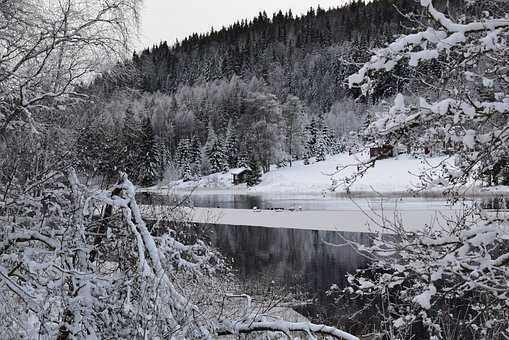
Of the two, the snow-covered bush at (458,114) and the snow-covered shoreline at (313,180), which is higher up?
the snow-covered bush at (458,114)

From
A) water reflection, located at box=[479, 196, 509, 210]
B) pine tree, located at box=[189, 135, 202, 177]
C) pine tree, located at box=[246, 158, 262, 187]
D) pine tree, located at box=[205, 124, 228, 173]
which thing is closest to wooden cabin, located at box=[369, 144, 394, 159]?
water reflection, located at box=[479, 196, 509, 210]

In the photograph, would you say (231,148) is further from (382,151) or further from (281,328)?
(281,328)

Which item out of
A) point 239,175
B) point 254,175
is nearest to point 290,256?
point 254,175

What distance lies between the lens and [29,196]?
3934mm

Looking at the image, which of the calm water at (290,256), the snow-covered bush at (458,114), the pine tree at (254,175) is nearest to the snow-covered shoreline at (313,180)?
the pine tree at (254,175)

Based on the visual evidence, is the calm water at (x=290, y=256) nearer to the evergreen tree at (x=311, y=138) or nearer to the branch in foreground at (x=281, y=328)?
the branch in foreground at (x=281, y=328)

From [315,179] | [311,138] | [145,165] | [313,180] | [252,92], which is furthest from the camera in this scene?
[252,92]

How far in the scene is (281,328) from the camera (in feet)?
11.6

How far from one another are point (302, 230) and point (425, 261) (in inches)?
861

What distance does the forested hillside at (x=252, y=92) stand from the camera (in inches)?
1367

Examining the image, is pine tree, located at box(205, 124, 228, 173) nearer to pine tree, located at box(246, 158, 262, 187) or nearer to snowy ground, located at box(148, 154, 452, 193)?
snowy ground, located at box(148, 154, 452, 193)

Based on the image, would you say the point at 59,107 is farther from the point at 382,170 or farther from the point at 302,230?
the point at 382,170

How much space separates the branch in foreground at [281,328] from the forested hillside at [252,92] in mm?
1548

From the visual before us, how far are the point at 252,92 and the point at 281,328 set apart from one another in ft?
257
